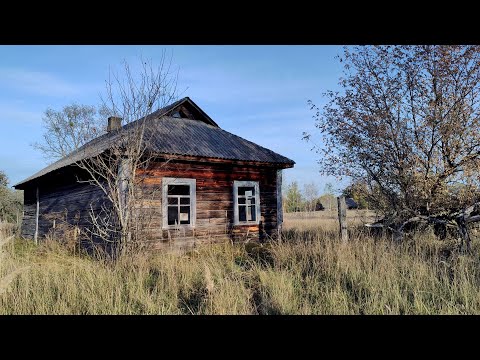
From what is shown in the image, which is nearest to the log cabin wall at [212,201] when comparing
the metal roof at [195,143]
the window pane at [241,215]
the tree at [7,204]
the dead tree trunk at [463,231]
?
the metal roof at [195,143]

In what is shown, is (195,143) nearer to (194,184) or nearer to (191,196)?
(194,184)

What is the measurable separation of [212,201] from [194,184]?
85cm

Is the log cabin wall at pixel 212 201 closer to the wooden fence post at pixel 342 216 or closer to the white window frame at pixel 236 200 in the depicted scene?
the white window frame at pixel 236 200

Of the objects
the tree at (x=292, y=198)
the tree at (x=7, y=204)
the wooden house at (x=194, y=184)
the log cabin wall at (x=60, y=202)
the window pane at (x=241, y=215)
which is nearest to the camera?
the wooden house at (x=194, y=184)

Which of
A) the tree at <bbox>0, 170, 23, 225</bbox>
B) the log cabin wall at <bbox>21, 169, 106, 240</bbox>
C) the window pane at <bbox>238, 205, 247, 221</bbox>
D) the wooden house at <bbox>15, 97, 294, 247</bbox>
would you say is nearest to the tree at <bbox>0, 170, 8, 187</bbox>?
the tree at <bbox>0, 170, 23, 225</bbox>

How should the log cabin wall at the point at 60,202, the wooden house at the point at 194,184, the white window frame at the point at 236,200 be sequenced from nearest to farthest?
the wooden house at the point at 194,184 → the log cabin wall at the point at 60,202 → the white window frame at the point at 236,200

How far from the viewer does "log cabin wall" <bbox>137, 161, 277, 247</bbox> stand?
29.6 ft

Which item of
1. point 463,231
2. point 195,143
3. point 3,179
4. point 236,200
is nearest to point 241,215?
point 236,200

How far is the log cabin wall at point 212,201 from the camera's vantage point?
9.02 meters
